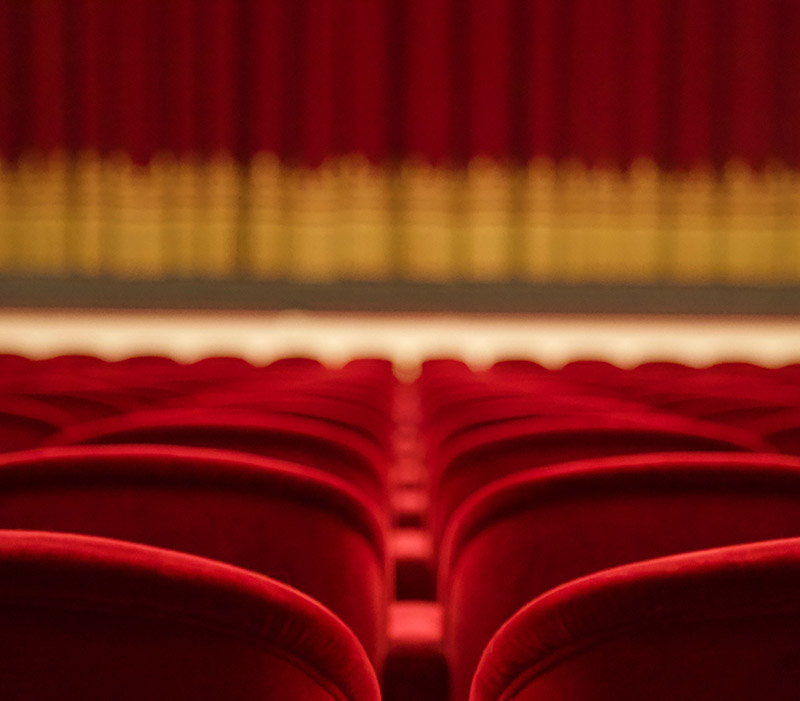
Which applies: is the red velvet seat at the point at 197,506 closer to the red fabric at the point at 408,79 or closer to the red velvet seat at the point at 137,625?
the red velvet seat at the point at 137,625

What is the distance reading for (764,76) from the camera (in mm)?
6758

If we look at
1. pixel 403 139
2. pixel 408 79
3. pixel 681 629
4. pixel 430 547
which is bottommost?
pixel 681 629

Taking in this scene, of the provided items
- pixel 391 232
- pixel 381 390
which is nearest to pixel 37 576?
pixel 381 390

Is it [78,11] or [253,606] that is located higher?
[78,11]

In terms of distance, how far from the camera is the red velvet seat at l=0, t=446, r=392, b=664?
2.35ft

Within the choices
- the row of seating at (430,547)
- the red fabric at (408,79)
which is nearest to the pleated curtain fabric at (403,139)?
the red fabric at (408,79)

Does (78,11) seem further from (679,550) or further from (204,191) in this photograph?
(679,550)

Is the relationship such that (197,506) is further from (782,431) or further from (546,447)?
(782,431)

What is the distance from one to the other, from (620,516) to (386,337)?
510 cm

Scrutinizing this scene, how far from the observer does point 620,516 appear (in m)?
0.73

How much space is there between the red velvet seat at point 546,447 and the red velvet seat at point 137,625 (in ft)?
1.91

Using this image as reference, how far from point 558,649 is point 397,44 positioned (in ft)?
22.6

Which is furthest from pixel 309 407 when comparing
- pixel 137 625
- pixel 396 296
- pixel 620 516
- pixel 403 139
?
pixel 403 139

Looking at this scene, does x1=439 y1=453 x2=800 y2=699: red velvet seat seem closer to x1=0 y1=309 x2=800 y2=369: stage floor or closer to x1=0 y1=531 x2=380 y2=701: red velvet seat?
x1=0 y1=531 x2=380 y2=701: red velvet seat
